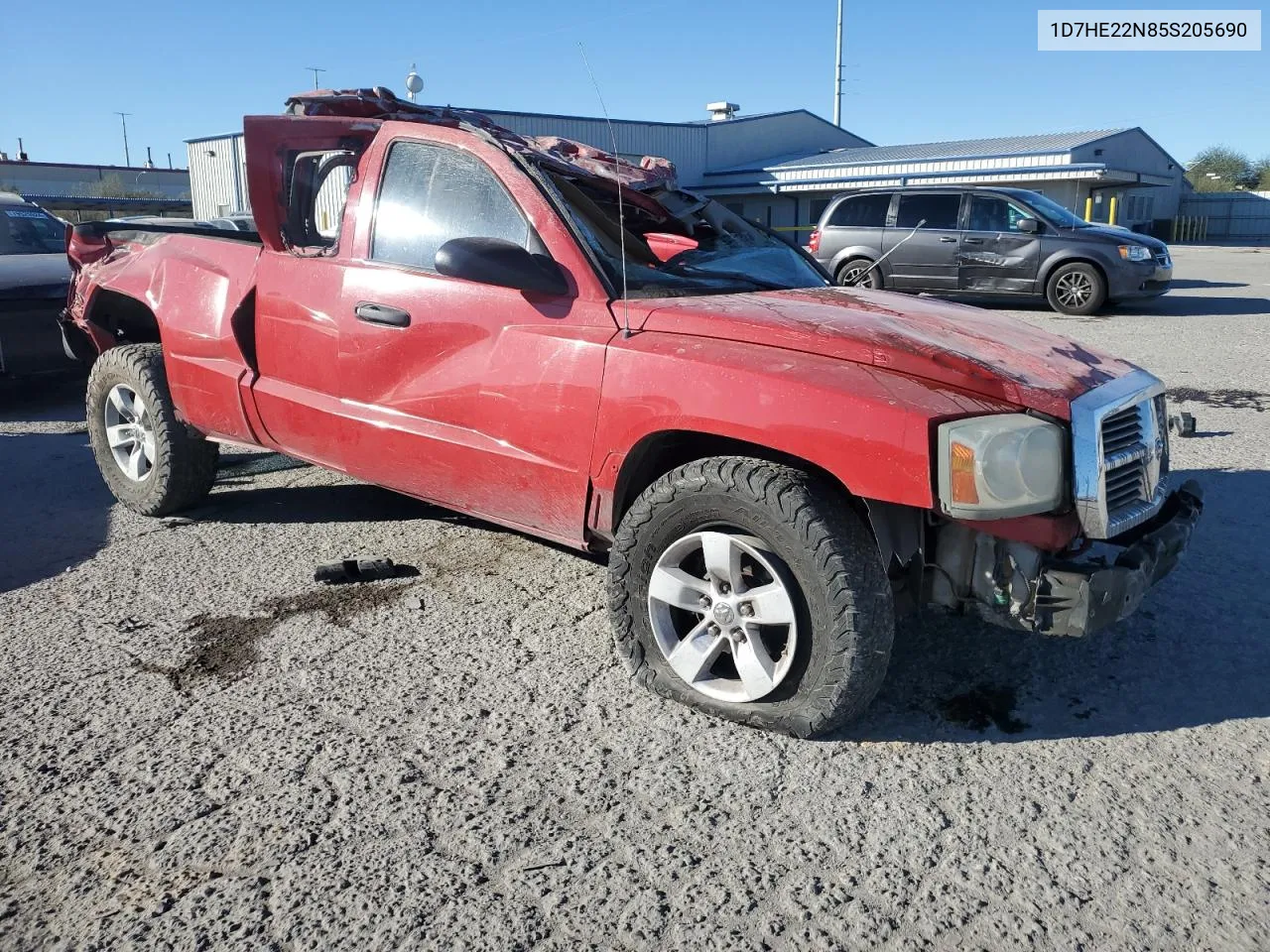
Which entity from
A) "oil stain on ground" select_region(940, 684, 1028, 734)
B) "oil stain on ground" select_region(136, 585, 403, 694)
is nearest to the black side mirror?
"oil stain on ground" select_region(136, 585, 403, 694)

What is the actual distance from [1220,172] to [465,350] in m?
83.8

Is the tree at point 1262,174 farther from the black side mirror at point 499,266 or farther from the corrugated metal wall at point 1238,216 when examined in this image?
the black side mirror at point 499,266

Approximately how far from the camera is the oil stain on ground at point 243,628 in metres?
3.37

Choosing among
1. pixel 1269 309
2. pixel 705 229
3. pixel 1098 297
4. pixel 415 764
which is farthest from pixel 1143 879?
pixel 1269 309

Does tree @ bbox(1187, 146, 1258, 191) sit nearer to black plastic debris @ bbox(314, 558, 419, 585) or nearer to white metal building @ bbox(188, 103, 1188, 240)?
white metal building @ bbox(188, 103, 1188, 240)

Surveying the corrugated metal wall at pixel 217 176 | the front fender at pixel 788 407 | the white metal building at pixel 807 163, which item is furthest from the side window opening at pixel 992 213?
the corrugated metal wall at pixel 217 176

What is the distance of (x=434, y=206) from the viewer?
151 inches

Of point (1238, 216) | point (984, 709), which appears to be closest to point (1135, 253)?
point (984, 709)

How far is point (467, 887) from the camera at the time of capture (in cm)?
230

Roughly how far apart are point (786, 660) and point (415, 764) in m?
1.09

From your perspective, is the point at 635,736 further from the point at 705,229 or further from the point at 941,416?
Answer: the point at 705,229

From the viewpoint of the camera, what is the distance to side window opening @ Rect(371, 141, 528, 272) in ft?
11.9

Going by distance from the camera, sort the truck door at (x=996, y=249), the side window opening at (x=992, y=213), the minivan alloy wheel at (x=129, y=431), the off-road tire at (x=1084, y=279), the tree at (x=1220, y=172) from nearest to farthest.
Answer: the minivan alloy wheel at (x=129, y=431), the off-road tire at (x=1084, y=279), the truck door at (x=996, y=249), the side window opening at (x=992, y=213), the tree at (x=1220, y=172)

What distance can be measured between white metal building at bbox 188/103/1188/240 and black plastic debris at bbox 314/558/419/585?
87.4ft
